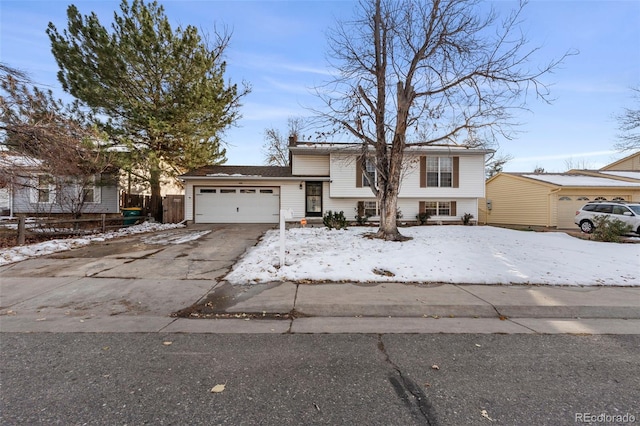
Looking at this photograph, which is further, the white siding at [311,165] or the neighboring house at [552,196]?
the neighboring house at [552,196]

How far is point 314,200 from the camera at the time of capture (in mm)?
17641

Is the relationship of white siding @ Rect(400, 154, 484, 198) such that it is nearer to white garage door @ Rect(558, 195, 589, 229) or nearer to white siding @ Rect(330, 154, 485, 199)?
white siding @ Rect(330, 154, 485, 199)

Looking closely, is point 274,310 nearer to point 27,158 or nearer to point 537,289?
point 537,289

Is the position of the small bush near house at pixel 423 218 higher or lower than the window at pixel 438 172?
lower

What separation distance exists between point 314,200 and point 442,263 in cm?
1103

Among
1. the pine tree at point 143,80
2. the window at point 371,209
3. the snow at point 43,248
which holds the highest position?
the pine tree at point 143,80

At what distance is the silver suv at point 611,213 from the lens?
13.7 meters

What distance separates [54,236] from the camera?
36.5 ft

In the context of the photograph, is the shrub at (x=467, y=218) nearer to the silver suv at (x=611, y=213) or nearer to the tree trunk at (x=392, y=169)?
the silver suv at (x=611, y=213)

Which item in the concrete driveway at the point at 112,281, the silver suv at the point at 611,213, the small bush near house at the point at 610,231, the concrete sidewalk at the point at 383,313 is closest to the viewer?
the concrete sidewalk at the point at 383,313

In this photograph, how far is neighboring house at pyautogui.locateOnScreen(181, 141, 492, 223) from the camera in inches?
664

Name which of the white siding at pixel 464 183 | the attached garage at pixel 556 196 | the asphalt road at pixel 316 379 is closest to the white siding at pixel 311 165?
the white siding at pixel 464 183

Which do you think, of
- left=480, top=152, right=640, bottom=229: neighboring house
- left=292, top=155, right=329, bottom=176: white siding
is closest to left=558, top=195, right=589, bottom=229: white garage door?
left=480, top=152, right=640, bottom=229: neighboring house

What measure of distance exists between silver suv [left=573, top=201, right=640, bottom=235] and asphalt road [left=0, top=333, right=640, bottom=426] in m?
14.6
